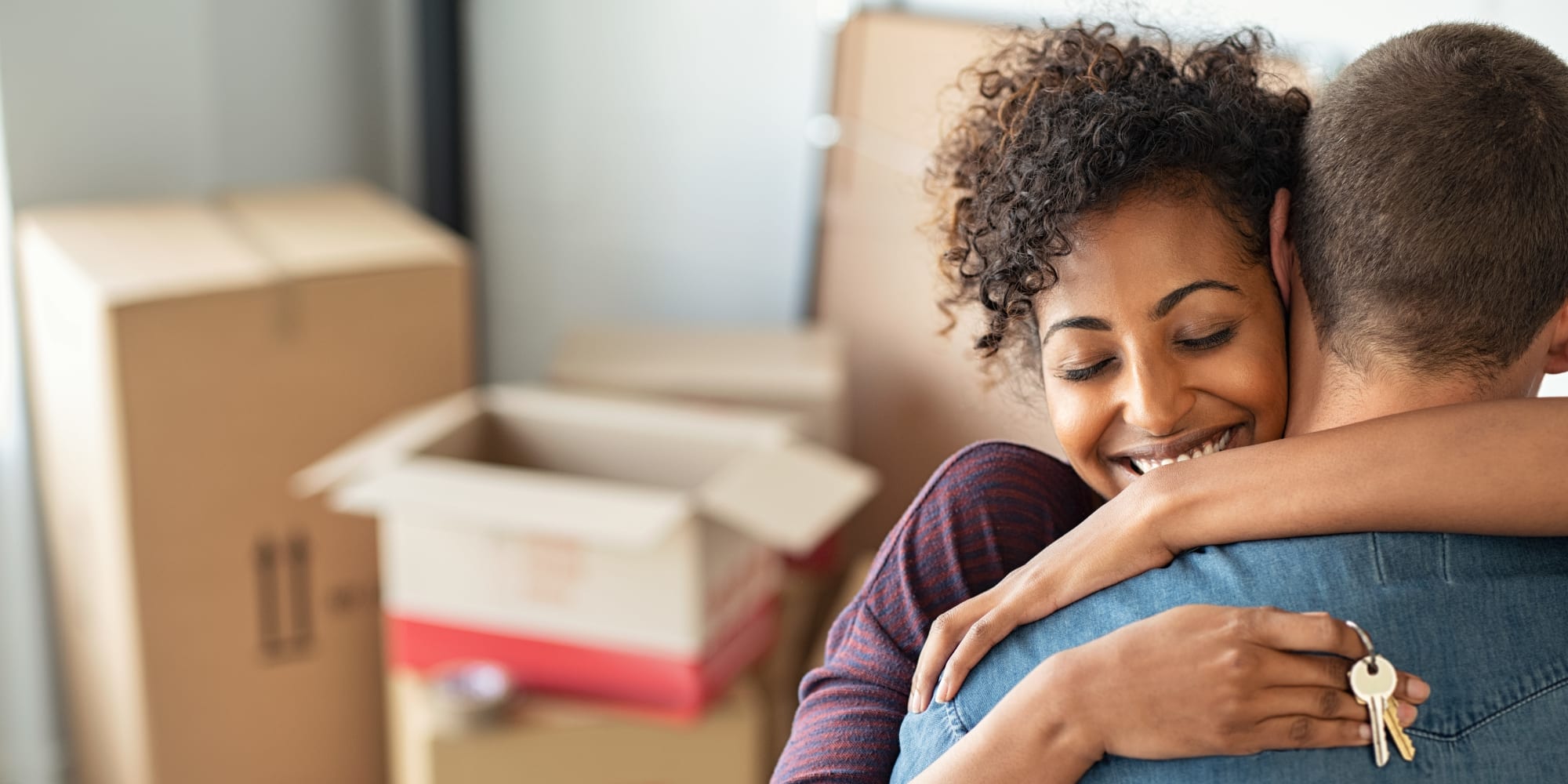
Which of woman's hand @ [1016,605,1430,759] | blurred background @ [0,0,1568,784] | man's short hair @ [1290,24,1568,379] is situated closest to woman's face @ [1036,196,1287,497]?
man's short hair @ [1290,24,1568,379]

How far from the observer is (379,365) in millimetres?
2340

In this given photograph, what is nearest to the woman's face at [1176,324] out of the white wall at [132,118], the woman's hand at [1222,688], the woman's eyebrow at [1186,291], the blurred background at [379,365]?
the woman's eyebrow at [1186,291]

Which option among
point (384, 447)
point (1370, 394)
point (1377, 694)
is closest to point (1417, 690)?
point (1377, 694)

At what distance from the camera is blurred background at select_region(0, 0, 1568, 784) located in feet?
6.67

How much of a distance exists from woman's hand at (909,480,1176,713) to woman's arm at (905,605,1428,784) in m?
0.04

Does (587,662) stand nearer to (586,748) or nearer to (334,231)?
(586,748)

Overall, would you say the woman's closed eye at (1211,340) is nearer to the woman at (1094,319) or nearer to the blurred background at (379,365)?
the woman at (1094,319)

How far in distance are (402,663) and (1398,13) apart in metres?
1.58

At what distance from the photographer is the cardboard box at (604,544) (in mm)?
1902

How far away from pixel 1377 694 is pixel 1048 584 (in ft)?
0.60

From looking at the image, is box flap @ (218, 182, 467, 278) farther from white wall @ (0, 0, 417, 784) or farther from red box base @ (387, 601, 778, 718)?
red box base @ (387, 601, 778, 718)

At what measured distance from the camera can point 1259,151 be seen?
904mm

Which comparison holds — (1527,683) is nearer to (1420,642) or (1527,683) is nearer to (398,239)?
(1420,642)

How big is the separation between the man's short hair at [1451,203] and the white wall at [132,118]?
218cm
